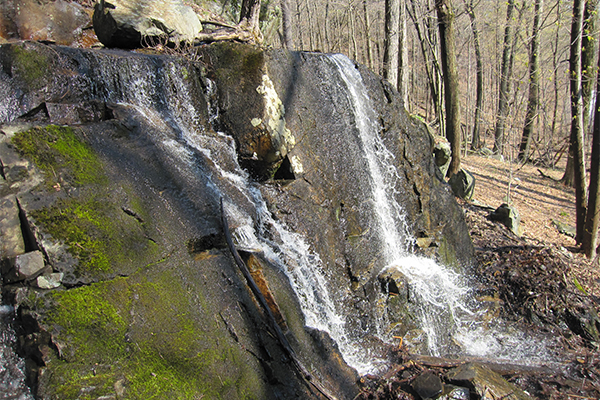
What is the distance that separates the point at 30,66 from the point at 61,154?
54.1 inches

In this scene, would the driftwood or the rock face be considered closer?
the rock face

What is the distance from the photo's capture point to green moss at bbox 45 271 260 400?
2502mm

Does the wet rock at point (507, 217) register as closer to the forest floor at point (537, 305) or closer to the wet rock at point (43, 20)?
the forest floor at point (537, 305)

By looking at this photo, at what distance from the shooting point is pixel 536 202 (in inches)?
453

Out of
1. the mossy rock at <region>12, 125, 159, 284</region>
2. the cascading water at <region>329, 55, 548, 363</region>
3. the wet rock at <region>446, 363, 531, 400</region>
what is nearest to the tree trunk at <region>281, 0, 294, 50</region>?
the cascading water at <region>329, 55, 548, 363</region>

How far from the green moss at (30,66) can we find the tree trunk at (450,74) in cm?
844

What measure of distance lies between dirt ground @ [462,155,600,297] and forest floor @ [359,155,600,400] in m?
0.04

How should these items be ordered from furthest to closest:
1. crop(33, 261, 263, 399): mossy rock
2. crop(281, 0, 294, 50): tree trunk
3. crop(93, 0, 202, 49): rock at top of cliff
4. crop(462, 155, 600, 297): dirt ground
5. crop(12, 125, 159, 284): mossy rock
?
crop(281, 0, 294, 50): tree trunk
crop(462, 155, 600, 297): dirt ground
crop(93, 0, 202, 49): rock at top of cliff
crop(12, 125, 159, 284): mossy rock
crop(33, 261, 263, 399): mossy rock

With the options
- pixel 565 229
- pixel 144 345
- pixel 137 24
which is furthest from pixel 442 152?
pixel 144 345

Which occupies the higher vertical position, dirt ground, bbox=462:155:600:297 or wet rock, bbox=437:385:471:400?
wet rock, bbox=437:385:471:400

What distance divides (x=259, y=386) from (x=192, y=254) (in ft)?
3.88

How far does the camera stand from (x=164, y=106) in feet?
15.3

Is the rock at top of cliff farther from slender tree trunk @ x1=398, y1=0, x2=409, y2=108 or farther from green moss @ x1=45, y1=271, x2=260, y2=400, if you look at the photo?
slender tree trunk @ x1=398, y1=0, x2=409, y2=108

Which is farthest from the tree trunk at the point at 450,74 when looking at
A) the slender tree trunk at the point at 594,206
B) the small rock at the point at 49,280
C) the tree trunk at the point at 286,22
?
the small rock at the point at 49,280
